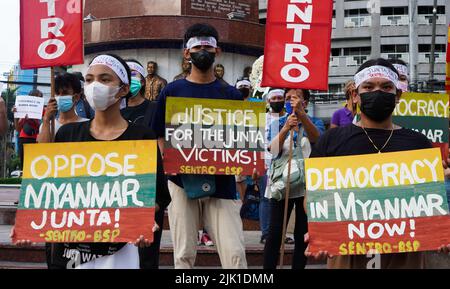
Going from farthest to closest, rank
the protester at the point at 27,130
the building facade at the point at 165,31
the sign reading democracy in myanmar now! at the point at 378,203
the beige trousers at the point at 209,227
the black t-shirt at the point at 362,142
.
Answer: the building facade at the point at 165,31 < the protester at the point at 27,130 < the beige trousers at the point at 209,227 < the black t-shirt at the point at 362,142 < the sign reading democracy in myanmar now! at the point at 378,203

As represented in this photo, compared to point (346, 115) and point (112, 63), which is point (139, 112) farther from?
point (346, 115)

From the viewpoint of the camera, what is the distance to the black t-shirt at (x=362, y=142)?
3.94 m

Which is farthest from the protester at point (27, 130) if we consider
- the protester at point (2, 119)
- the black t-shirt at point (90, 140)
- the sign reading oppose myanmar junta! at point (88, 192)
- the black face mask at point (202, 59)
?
the sign reading oppose myanmar junta! at point (88, 192)

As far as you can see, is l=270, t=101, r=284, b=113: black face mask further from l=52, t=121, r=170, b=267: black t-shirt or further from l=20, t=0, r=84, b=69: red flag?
l=52, t=121, r=170, b=267: black t-shirt

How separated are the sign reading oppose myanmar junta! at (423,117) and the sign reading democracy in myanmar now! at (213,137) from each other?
61.8 inches

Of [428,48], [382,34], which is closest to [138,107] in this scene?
[382,34]

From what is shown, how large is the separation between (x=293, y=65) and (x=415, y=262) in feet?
6.70

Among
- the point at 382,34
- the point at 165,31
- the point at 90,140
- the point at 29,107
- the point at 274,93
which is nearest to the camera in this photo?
the point at 90,140

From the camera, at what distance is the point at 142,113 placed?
18.9 ft

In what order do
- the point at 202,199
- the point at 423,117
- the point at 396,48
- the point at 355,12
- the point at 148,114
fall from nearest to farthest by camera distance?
the point at 202,199 → the point at 148,114 → the point at 423,117 → the point at 396,48 → the point at 355,12

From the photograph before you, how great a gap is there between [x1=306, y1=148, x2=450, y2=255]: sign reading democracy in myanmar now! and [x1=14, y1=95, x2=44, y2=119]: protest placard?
23.4 ft

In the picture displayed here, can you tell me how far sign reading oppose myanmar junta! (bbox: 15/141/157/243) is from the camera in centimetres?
391

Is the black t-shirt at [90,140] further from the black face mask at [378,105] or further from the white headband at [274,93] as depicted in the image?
the white headband at [274,93]

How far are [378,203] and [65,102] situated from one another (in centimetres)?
295
